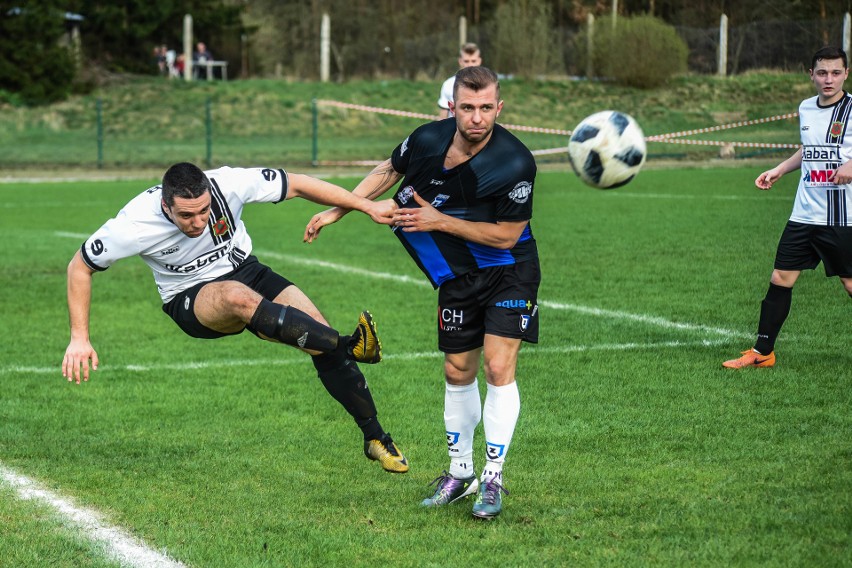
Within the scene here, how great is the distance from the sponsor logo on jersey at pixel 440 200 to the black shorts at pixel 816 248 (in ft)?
11.9

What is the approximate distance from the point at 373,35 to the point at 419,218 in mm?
52427

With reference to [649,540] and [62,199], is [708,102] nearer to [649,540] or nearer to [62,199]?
[62,199]

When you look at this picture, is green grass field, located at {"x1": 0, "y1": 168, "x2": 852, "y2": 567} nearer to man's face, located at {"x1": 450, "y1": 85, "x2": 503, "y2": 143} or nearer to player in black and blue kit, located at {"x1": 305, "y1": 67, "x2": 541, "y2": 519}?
player in black and blue kit, located at {"x1": 305, "y1": 67, "x2": 541, "y2": 519}

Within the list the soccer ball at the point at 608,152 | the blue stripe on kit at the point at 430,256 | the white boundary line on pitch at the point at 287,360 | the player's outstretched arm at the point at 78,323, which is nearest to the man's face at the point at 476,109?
the blue stripe on kit at the point at 430,256

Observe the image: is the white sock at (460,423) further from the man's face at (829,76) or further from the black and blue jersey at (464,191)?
the man's face at (829,76)

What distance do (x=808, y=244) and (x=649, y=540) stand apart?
413cm

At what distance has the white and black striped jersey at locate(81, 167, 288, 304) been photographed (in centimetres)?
584

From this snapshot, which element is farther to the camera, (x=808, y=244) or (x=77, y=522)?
(x=808, y=244)

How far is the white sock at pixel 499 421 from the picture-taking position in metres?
5.31

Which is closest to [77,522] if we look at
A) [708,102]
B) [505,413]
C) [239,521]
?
[239,521]

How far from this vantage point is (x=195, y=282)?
622cm

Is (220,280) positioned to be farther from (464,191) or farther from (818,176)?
(818,176)

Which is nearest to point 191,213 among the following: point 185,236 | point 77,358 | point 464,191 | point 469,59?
point 185,236

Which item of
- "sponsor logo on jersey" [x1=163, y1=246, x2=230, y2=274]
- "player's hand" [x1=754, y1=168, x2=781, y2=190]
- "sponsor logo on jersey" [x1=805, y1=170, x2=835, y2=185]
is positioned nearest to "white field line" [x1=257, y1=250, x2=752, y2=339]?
"player's hand" [x1=754, y1=168, x2=781, y2=190]
